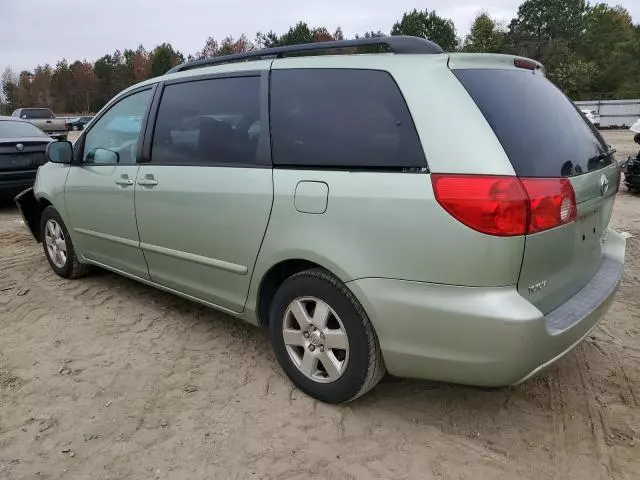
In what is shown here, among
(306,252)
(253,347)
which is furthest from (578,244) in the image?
(253,347)

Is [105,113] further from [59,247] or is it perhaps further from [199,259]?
[199,259]

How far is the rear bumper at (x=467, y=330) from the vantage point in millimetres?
2266

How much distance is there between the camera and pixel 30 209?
5504 millimetres

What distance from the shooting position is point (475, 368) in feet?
7.80

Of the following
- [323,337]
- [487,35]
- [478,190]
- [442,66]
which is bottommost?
[323,337]

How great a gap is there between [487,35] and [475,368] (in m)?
57.9

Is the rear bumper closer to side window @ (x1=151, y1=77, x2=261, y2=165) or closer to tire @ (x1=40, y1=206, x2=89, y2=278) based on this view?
side window @ (x1=151, y1=77, x2=261, y2=165)

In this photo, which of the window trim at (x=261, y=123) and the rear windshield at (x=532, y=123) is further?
the window trim at (x=261, y=123)

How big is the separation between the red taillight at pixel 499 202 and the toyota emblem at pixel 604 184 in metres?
0.55

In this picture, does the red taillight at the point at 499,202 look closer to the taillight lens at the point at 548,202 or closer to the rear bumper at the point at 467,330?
the taillight lens at the point at 548,202

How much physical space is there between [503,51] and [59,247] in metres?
51.8

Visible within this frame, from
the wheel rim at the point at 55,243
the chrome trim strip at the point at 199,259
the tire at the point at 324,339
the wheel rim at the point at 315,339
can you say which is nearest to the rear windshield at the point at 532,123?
the tire at the point at 324,339

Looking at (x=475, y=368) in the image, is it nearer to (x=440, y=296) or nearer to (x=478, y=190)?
(x=440, y=296)

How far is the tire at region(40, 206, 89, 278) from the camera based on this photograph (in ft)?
15.8
